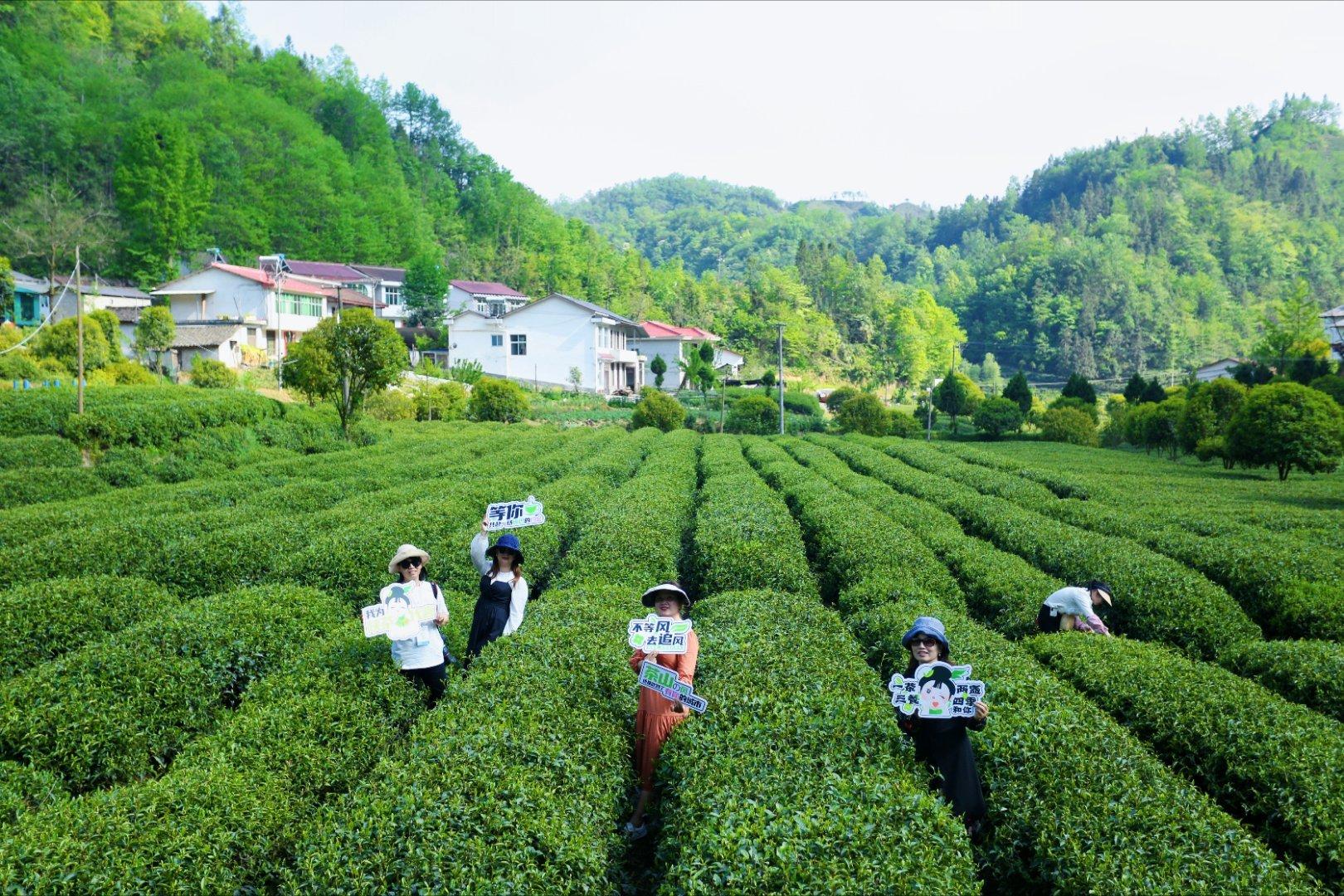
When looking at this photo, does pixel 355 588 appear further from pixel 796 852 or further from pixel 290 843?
pixel 796 852

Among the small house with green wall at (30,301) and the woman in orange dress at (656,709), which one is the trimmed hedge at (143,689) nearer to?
the woman in orange dress at (656,709)

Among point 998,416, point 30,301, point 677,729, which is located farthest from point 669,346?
point 677,729

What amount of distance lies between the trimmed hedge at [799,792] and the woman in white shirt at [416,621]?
2405 mm

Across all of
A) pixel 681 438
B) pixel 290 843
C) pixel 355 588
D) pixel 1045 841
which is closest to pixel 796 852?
pixel 1045 841

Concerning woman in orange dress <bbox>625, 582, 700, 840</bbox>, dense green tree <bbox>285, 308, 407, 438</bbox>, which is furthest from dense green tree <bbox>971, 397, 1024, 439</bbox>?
woman in orange dress <bbox>625, 582, 700, 840</bbox>

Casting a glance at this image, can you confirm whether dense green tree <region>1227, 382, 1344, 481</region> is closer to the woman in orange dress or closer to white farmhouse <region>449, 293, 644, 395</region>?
the woman in orange dress

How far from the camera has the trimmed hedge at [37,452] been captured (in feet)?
71.9

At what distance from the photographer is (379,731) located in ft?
23.8

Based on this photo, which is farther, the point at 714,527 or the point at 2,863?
the point at 714,527

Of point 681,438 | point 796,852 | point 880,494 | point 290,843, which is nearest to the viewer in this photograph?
point 796,852

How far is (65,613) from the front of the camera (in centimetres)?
998

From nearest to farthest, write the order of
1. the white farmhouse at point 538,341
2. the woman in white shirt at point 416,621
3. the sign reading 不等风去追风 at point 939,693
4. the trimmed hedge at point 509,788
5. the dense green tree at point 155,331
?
the trimmed hedge at point 509,788, the sign reading 不等风去追风 at point 939,693, the woman in white shirt at point 416,621, the dense green tree at point 155,331, the white farmhouse at point 538,341

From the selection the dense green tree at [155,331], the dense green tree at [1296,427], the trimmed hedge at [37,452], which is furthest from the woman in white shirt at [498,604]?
the dense green tree at [155,331]

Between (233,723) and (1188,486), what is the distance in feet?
85.5
